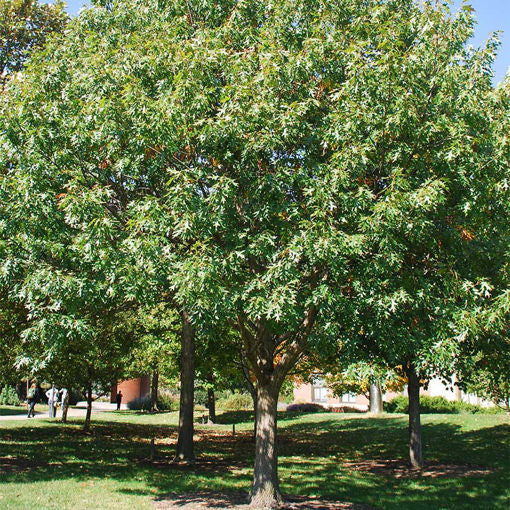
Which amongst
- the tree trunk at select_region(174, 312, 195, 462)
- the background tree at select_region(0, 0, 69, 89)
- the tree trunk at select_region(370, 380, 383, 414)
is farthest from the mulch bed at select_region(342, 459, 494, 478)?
the background tree at select_region(0, 0, 69, 89)

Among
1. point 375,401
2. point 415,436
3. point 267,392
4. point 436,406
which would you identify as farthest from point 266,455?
point 436,406

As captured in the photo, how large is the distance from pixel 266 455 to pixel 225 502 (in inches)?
54.1

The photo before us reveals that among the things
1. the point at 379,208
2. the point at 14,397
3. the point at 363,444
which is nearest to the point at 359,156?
the point at 379,208

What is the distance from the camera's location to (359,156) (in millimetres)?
8773

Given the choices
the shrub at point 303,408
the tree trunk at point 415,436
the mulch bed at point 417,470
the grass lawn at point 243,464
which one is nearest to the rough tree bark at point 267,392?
the grass lawn at point 243,464

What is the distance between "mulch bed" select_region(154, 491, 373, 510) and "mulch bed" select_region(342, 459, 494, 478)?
4.09 metres

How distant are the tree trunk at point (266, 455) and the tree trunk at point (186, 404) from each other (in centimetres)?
541

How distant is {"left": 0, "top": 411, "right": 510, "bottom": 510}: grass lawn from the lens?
456 inches

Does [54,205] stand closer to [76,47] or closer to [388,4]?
[76,47]

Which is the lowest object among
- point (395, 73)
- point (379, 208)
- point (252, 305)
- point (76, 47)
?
point (252, 305)

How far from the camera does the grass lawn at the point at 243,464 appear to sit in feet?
38.0

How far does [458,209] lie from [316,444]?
15723 millimetres

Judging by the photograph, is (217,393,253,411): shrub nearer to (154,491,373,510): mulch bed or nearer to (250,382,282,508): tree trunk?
(154,491,373,510): mulch bed

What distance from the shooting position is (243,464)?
16.5m
